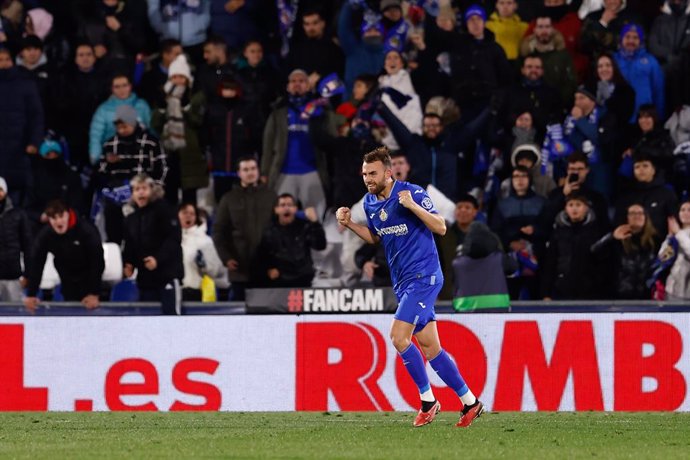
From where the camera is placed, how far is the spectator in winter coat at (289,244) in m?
17.3

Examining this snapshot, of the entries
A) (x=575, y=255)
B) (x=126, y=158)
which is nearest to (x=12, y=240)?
(x=126, y=158)

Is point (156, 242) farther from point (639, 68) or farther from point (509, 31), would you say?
point (639, 68)

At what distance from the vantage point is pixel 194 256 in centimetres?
1786

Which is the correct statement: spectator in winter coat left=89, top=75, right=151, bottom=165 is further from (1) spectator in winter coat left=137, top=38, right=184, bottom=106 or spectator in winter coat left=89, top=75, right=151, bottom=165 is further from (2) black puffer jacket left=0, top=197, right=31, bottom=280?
(2) black puffer jacket left=0, top=197, right=31, bottom=280

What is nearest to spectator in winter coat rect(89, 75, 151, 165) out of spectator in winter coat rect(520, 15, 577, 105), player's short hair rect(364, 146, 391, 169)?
spectator in winter coat rect(520, 15, 577, 105)

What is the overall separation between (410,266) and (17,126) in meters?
8.53

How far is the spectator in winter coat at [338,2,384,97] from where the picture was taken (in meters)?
19.4

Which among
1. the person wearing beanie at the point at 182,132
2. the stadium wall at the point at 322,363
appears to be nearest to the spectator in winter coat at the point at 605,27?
the person wearing beanie at the point at 182,132

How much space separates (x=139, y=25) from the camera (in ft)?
67.4

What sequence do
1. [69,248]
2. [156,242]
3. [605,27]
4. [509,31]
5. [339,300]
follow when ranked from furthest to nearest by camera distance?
[509,31], [605,27], [156,242], [69,248], [339,300]

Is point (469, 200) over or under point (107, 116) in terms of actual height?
under

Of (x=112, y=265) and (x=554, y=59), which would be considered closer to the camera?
(x=112, y=265)

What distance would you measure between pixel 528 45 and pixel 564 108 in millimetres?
981

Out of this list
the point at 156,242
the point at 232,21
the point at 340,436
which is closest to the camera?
the point at 340,436
